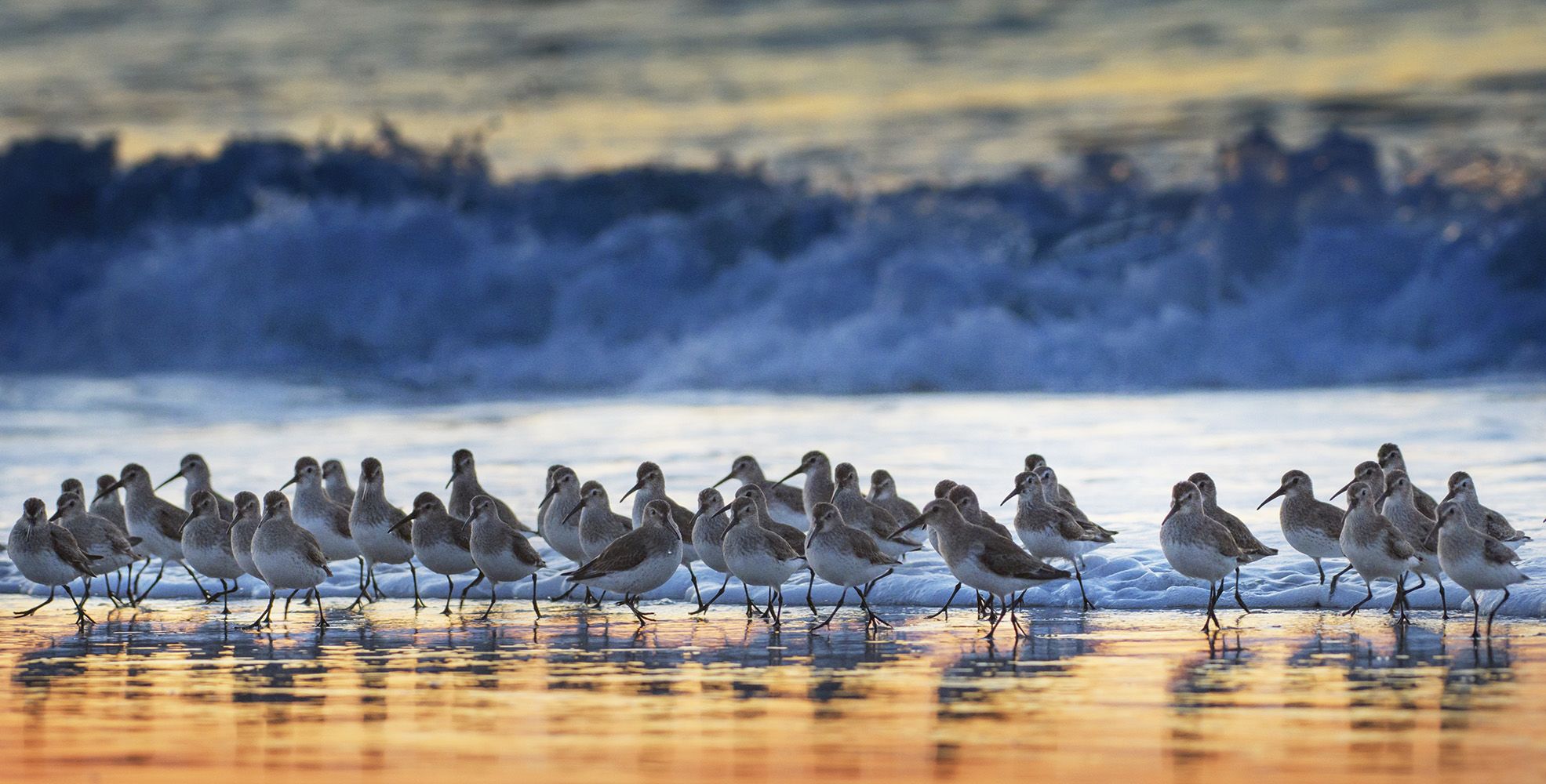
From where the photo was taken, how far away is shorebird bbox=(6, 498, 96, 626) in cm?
1225

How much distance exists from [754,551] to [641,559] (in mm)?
658

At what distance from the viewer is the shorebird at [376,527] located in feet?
43.3

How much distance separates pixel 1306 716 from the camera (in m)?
8.30

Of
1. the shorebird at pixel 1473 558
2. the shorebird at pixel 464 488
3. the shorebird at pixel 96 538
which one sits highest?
the shorebird at pixel 464 488

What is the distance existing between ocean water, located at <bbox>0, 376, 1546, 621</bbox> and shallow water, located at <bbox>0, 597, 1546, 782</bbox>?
174cm

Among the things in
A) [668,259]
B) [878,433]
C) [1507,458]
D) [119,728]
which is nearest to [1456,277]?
[668,259]

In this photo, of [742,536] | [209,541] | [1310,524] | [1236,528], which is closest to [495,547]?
[742,536]

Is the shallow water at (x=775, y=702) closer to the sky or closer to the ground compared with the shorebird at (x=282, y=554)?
closer to the ground

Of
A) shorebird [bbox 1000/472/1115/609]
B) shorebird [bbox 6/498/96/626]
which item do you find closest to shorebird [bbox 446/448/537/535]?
shorebird [bbox 6/498/96/626]

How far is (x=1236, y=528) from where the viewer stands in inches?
492

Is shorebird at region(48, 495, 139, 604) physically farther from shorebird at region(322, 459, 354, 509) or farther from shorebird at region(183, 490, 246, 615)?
shorebird at region(322, 459, 354, 509)

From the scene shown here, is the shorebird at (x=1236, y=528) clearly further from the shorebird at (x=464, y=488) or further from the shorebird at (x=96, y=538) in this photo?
the shorebird at (x=96, y=538)

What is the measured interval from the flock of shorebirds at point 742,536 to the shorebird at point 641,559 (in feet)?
0.04

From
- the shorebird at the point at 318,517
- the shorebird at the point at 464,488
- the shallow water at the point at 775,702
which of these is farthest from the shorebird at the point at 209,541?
the shorebird at the point at 464,488
